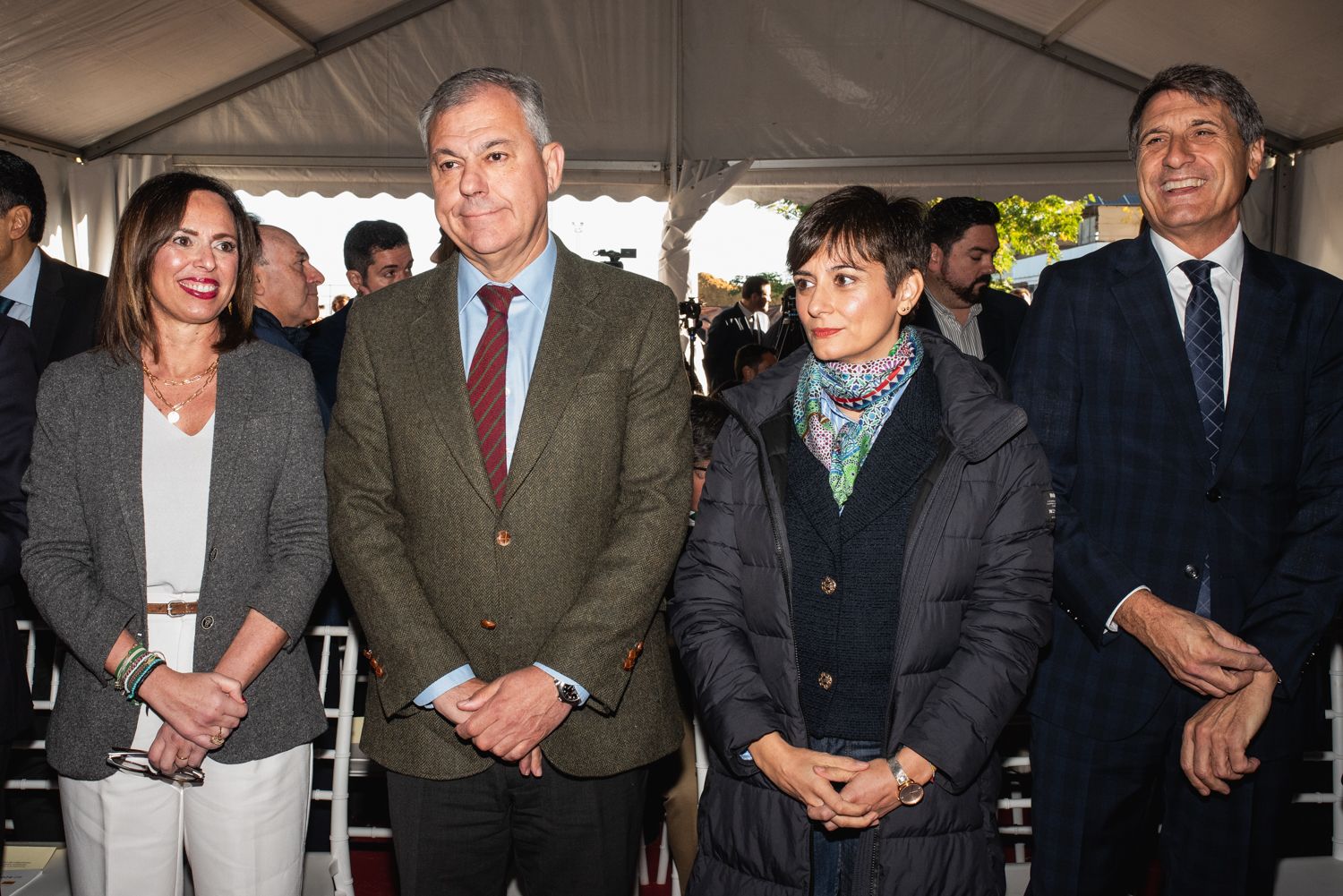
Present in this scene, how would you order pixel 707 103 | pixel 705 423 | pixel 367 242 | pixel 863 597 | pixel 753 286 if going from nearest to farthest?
pixel 863 597
pixel 705 423
pixel 367 242
pixel 707 103
pixel 753 286

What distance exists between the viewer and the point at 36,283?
300 centimetres

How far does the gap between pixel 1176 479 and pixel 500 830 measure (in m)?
1.43

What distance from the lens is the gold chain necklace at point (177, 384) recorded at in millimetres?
1998

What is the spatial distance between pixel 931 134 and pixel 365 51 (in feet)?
15.3

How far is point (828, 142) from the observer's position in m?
8.43

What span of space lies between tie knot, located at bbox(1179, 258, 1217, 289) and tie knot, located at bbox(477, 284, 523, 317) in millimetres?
1341

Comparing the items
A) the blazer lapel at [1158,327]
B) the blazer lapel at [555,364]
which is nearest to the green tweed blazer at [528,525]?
the blazer lapel at [555,364]

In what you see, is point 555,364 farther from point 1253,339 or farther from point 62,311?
point 62,311

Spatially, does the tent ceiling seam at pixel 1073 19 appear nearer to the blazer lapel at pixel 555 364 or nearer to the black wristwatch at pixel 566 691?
the blazer lapel at pixel 555 364

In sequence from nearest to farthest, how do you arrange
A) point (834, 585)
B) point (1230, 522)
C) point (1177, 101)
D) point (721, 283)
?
point (834, 585) < point (1230, 522) < point (1177, 101) < point (721, 283)

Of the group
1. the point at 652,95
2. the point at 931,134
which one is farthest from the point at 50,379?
the point at 931,134

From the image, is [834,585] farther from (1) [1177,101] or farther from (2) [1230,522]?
(1) [1177,101]

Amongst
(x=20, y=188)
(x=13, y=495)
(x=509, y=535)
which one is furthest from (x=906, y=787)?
(x=20, y=188)

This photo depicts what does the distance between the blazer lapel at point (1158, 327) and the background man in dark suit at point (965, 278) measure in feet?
5.97
